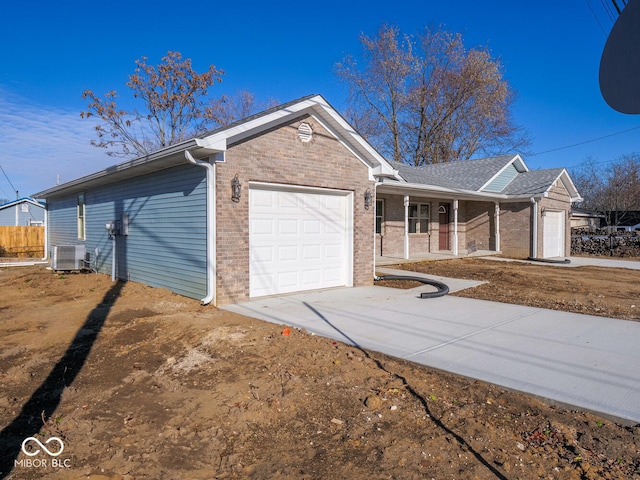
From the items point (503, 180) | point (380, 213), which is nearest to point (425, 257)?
point (380, 213)

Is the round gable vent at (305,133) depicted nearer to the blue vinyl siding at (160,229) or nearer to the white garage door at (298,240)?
the white garage door at (298,240)

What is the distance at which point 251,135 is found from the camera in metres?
8.45

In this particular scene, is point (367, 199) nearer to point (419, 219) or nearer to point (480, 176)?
point (419, 219)

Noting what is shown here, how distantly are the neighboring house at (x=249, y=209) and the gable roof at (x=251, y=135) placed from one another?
25mm

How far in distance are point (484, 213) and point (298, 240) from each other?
14.8 metres

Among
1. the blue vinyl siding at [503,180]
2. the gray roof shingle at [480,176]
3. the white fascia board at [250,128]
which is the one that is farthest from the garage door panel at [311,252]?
the blue vinyl siding at [503,180]

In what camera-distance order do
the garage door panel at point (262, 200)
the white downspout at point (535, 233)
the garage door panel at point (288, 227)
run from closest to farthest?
the garage door panel at point (262, 200) < the garage door panel at point (288, 227) < the white downspout at point (535, 233)

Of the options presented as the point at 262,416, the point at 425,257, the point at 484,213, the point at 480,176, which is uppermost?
the point at 480,176

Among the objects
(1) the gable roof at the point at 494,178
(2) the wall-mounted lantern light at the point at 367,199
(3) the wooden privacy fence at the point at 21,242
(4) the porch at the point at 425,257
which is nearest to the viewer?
(2) the wall-mounted lantern light at the point at 367,199

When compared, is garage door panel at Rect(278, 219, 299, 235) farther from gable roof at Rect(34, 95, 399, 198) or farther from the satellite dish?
the satellite dish

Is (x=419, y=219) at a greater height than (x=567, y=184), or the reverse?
(x=567, y=184)

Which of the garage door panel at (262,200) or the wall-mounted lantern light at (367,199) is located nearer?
the garage door panel at (262,200)

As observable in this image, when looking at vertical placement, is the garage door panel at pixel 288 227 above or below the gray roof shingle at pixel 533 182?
below

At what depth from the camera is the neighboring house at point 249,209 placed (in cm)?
815
